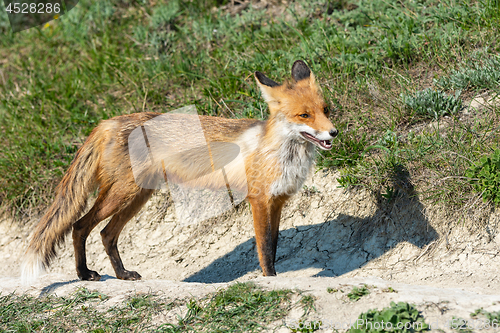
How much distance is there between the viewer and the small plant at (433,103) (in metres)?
5.15

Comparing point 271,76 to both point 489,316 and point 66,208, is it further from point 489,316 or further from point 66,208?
point 489,316

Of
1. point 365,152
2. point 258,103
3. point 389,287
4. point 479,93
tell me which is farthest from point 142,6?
point 389,287

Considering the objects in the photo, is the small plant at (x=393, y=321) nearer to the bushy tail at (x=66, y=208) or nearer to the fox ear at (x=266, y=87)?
the fox ear at (x=266, y=87)

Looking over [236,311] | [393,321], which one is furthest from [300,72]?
[393,321]

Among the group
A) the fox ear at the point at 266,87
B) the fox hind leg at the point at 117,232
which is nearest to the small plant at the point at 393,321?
the fox ear at the point at 266,87

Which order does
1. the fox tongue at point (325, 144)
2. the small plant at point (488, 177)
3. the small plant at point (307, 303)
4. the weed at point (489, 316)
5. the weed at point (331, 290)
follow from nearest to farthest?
the weed at point (489, 316), the small plant at point (307, 303), the weed at point (331, 290), the fox tongue at point (325, 144), the small plant at point (488, 177)

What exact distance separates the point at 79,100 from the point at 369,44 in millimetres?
4559

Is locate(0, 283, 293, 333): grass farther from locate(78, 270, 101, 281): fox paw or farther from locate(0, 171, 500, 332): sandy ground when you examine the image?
locate(78, 270, 101, 281): fox paw

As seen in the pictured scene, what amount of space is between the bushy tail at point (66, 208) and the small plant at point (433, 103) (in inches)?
142

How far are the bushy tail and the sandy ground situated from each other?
341mm

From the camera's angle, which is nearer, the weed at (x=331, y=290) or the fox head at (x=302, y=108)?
the weed at (x=331, y=290)

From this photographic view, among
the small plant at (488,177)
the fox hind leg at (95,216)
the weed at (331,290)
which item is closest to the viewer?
the weed at (331,290)

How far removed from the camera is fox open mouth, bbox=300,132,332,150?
3932mm

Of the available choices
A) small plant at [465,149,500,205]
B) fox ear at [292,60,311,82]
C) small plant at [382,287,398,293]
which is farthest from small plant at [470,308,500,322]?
fox ear at [292,60,311,82]
